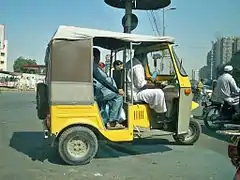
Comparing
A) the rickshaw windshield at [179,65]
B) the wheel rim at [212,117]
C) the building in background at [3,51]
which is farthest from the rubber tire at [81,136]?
the building in background at [3,51]

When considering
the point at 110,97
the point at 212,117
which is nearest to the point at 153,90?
the point at 110,97

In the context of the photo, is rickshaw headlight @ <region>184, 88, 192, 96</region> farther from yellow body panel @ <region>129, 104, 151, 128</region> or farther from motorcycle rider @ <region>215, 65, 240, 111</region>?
motorcycle rider @ <region>215, 65, 240, 111</region>

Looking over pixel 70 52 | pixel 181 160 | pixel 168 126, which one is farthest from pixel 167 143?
pixel 70 52

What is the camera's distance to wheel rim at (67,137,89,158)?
731 centimetres

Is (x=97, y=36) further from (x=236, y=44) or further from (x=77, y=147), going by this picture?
(x=236, y=44)

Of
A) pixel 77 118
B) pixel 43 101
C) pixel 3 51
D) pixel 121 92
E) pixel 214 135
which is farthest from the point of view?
pixel 3 51

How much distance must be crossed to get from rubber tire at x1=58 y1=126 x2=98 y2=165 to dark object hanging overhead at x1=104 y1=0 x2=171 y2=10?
18.1ft

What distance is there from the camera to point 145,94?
8305mm

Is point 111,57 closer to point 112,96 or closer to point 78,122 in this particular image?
point 112,96

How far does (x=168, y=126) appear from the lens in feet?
28.1

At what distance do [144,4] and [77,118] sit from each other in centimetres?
576

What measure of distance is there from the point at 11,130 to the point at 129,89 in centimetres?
456

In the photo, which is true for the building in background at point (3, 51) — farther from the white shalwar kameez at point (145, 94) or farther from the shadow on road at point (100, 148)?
the white shalwar kameez at point (145, 94)

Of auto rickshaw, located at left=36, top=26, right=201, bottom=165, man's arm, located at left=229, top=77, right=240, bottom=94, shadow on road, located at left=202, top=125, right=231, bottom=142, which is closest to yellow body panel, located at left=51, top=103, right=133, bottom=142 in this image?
auto rickshaw, located at left=36, top=26, right=201, bottom=165
